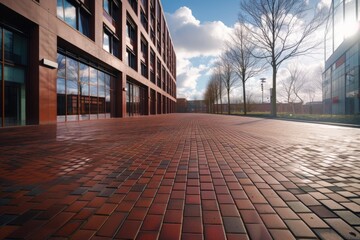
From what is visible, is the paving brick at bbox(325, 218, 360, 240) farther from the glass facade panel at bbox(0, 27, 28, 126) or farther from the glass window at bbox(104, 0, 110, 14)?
the glass window at bbox(104, 0, 110, 14)

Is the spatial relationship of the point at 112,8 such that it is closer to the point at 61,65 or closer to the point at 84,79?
the point at 84,79

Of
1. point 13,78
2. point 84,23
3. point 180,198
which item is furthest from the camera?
point 84,23

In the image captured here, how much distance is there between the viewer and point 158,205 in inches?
70.6

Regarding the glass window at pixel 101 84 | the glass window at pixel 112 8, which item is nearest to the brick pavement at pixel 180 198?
the glass window at pixel 101 84

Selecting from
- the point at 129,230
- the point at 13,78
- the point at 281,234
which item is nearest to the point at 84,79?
the point at 13,78

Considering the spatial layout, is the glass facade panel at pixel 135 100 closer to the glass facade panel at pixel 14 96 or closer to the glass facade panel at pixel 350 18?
the glass facade panel at pixel 14 96

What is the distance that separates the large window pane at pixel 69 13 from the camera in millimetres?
13012

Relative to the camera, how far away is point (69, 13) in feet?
43.8

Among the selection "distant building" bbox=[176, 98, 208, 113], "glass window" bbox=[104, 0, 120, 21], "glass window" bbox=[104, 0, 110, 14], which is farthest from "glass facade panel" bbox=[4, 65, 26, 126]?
"distant building" bbox=[176, 98, 208, 113]

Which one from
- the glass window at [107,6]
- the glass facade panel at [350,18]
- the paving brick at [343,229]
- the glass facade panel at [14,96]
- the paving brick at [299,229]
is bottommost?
the paving brick at [299,229]

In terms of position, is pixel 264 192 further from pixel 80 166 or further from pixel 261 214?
pixel 80 166

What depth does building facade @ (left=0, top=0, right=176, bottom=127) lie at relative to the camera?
9578mm

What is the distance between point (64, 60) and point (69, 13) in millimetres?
Result: 3186

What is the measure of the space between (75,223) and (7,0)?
35.8ft
